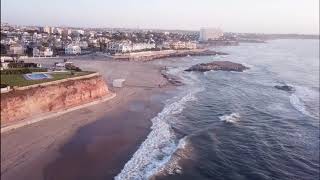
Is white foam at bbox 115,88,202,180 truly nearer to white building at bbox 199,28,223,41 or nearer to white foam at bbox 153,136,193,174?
white foam at bbox 153,136,193,174

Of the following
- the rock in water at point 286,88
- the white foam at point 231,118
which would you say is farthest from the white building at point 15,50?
the white foam at point 231,118

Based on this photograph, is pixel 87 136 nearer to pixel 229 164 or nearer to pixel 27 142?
pixel 27 142

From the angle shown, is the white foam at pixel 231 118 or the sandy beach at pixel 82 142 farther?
the white foam at pixel 231 118

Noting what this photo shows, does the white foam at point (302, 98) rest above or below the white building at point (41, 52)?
below

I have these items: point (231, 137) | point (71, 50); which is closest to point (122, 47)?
point (71, 50)

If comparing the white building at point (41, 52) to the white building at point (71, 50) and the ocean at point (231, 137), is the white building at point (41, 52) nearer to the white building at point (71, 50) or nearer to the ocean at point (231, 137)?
the white building at point (71, 50)

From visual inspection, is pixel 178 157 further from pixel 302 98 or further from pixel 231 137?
pixel 302 98

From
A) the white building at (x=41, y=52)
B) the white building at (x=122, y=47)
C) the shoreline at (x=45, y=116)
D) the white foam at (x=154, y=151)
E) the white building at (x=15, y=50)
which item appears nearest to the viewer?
the shoreline at (x=45, y=116)
